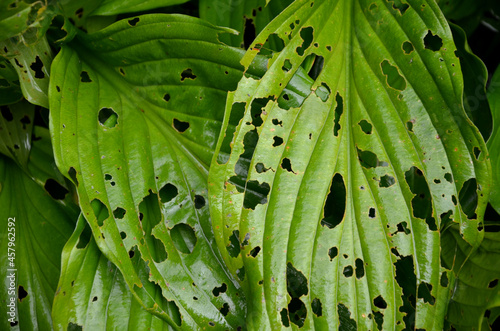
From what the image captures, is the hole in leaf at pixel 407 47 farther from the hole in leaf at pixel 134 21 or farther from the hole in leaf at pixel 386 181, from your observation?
the hole in leaf at pixel 134 21

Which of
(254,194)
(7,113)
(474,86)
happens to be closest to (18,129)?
(7,113)

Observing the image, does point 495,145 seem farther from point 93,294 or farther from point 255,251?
point 93,294

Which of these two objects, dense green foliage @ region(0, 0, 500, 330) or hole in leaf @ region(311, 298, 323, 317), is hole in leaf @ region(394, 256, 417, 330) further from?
hole in leaf @ region(311, 298, 323, 317)

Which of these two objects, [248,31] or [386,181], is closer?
[386,181]

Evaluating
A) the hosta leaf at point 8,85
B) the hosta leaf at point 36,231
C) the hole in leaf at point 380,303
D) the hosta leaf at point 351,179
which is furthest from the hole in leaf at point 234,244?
the hosta leaf at point 8,85

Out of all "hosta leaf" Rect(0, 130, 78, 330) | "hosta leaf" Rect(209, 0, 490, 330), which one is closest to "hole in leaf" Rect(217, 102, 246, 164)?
"hosta leaf" Rect(209, 0, 490, 330)
